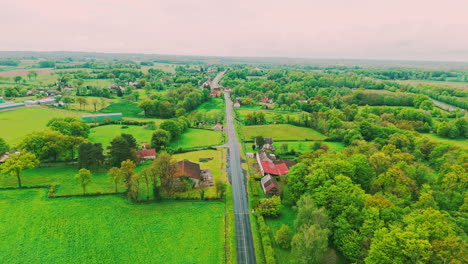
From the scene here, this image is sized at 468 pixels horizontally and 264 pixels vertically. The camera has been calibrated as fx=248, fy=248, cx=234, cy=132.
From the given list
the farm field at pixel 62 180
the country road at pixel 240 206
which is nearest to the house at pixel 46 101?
the farm field at pixel 62 180

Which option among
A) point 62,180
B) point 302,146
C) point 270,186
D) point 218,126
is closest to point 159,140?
point 62,180

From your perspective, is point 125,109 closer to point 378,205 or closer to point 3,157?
point 3,157

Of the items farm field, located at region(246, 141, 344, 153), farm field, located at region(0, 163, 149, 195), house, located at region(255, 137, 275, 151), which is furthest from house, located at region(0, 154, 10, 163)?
house, located at region(255, 137, 275, 151)

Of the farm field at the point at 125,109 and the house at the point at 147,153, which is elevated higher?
the farm field at the point at 125,109

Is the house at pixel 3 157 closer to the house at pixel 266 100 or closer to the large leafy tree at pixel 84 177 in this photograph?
the large leafy tree at pixel 84 177

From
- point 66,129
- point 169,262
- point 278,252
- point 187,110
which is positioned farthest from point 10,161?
point 187,110
